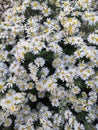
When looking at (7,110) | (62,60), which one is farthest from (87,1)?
(7,110)

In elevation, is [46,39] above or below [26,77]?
above

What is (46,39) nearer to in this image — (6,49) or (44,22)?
(44,22)

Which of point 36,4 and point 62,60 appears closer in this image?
point 62,60

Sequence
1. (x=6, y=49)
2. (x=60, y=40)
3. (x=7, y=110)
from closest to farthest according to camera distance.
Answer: (x=7, y=110) → (x=60, y=40) → (x=6, y=49)

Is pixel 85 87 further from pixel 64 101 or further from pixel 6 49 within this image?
pixel 6 49

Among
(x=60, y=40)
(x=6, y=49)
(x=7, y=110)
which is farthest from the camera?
(x=6, y=49)

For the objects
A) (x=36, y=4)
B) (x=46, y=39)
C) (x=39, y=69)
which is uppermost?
(x=36, y=4)
